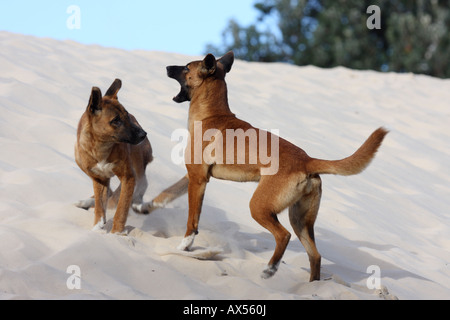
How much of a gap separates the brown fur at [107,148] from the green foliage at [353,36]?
859 inches

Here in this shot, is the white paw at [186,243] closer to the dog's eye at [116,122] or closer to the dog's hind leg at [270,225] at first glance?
the dog's hind leg at [270,225]

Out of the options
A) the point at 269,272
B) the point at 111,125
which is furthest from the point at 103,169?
the point at 269,272

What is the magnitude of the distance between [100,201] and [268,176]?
5.35 feet

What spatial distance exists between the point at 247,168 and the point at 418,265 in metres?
2.27

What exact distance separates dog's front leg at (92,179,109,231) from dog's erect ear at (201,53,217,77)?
53.1 inches

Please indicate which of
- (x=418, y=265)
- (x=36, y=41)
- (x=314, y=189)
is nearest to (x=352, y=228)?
(x=418, y=265)

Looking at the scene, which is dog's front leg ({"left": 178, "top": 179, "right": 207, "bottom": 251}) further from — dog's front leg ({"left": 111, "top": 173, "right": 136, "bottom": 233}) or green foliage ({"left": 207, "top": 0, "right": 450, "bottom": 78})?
green foliage ({"left": 207, "top": 0, "right": 450, "bottom": 78})

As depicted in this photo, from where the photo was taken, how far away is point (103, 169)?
18.1 ft

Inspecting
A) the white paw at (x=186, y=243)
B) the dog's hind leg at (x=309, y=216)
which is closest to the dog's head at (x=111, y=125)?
the white paw at (x=186, y=243)

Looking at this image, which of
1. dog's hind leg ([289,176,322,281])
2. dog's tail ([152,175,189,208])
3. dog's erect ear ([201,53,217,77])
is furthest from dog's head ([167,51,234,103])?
dog's hind leg ([289,176,322,281])

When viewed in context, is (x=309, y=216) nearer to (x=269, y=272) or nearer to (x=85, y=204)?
(x=269, y=272)

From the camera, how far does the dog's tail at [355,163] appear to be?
4.79m

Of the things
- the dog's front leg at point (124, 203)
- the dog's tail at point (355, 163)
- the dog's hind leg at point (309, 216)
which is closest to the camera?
the dog's tail at point (355, 163)
